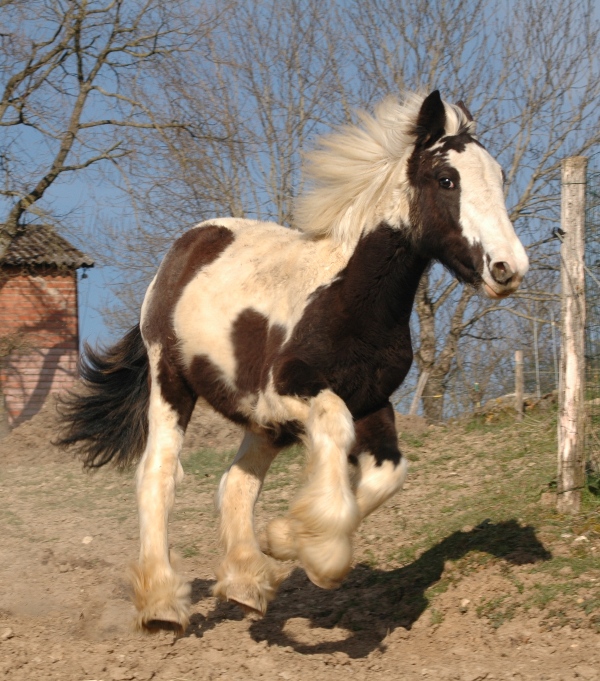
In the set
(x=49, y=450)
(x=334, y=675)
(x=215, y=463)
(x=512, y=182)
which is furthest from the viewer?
(x=512, y=182)

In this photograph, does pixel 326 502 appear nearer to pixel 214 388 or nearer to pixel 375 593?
pixel 214 388

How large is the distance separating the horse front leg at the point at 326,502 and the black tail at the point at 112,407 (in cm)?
198

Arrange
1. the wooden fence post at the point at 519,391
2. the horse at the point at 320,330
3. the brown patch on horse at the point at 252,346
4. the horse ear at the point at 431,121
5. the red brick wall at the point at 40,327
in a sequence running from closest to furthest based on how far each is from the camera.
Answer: the horse at the point at 320,330
the horse ear at the point at 431,121
the brown patch on horse at the point at 252,346
the wooden fence post at the point at 519,391
the red brick wall at the point at 40,327

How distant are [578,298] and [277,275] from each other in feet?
7.12

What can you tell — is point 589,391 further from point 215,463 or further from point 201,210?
point 201,210

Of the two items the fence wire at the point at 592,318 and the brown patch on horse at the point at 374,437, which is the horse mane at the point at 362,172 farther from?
the fence wire at the point at 592,318

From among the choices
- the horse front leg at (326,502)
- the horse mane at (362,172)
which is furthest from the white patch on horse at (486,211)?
the horse front leg at (326,502)

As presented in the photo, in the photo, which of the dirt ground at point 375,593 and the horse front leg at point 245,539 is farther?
the horse front leg at point 245,539

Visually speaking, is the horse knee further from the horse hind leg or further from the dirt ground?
the horse hind leg

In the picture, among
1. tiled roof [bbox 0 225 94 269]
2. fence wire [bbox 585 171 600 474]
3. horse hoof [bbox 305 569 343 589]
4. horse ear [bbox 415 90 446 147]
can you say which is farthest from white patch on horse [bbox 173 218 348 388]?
tiled roof [bbox 0 225 94 269]

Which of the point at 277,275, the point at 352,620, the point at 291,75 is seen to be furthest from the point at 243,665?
the point at 291,75

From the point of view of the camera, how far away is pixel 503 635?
15.6 ft

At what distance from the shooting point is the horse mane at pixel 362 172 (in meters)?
4.78

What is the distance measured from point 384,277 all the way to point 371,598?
222cm
